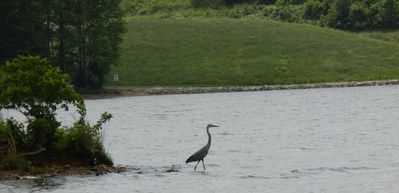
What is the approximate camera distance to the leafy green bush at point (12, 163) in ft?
117

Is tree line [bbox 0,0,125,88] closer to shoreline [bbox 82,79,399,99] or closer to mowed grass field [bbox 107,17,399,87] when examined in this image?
shoreline [bbox 82,79,399,99]

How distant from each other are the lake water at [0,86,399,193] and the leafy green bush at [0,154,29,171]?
1.59m

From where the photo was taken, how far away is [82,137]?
3703 cm

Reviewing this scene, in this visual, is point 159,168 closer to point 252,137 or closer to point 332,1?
point 252,137

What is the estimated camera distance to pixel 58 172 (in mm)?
36188

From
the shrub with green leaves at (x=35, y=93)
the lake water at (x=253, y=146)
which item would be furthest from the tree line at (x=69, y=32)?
the shrub with green leaves at (x=35, y=93)

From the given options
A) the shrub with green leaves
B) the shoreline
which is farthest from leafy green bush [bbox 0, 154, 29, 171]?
the shoreline

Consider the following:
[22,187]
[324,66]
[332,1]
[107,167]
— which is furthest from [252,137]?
[332,1]

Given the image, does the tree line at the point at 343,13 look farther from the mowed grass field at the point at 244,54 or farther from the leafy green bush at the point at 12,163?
the leafy green bush at the point at 12,163

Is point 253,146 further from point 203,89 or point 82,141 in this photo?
point 203,89

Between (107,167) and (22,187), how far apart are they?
4.67m

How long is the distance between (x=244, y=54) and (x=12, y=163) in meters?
80.7

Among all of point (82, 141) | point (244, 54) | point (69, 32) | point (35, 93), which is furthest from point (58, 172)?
point (244, 54)

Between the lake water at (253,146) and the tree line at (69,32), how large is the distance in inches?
569
